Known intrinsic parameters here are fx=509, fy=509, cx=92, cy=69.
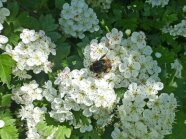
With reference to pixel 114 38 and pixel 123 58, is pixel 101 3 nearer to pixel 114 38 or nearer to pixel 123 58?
pixel 114 38

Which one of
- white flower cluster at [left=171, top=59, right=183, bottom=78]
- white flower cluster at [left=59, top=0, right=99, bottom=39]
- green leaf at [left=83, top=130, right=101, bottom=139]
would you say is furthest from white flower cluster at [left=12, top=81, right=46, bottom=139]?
white flower cluster at [left=171, top=59, right=183, bottom=78]

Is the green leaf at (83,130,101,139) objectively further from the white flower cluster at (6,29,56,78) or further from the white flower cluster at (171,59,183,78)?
the white flower cluster at (171,59,183,78)

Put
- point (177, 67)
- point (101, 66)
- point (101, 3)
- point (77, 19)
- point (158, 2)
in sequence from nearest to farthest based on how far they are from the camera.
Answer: point (101, 66)
point (177, 67)
point (77, 19)
point (101, 3)
point (158, 2)

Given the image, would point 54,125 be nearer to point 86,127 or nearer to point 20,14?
point 86,127

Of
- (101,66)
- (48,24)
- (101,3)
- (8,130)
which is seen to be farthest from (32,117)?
(101,3)

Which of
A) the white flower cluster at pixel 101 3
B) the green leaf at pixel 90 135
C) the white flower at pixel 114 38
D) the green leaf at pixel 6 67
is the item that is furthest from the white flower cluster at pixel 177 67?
the green leaf at pixel 6 67

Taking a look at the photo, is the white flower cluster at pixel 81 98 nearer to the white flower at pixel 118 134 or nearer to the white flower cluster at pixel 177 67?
the white flower at pixel 118 134
